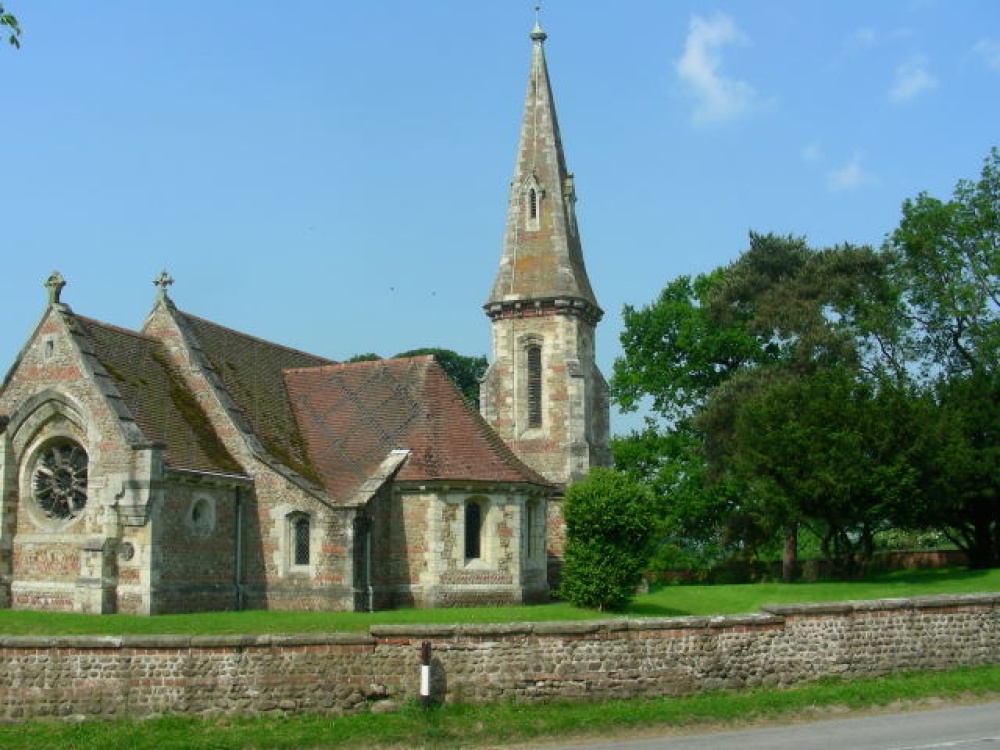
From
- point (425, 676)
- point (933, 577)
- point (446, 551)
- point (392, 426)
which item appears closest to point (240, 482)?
point (392, 426)

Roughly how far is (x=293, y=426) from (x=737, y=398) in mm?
21613

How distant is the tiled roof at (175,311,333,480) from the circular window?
17.0ft

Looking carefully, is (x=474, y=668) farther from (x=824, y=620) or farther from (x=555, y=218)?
(x=555, y=218)

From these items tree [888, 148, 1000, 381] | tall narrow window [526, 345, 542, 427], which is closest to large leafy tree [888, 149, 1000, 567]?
tree [888, 148, 1000, 381]

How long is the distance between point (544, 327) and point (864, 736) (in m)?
27.1

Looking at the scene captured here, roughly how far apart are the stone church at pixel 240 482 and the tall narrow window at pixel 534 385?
151 inches

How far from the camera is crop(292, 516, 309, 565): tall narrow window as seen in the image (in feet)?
105

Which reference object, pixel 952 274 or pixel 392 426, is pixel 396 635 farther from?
pixel 952 274

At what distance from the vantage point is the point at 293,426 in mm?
36031

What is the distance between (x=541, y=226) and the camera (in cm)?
4356

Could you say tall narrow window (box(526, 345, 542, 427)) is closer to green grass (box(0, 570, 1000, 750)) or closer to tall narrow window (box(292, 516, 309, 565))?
tall narrow window (box(292, 516, 309, 565))

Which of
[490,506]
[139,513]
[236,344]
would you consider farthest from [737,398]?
[139,513]

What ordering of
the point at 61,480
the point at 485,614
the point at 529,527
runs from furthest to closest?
1. the point at 529,527
2. the point at 61,480
3. the point at 485,614

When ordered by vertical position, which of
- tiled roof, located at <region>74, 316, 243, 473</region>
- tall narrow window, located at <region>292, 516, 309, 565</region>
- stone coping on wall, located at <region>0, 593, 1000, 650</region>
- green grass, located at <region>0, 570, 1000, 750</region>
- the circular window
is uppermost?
tiled roof, located at <region>74, 316, 243, 473</region>
